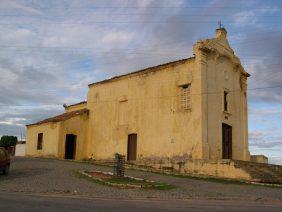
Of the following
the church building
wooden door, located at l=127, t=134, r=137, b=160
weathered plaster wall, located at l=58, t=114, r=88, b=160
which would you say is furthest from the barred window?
weathered plaster wall, located at l=58, t=114, r=88, b=160

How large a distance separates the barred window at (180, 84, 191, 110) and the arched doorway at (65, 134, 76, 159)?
10.4 metres

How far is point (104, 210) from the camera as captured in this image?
9.69 meters

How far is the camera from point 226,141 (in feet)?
95.3

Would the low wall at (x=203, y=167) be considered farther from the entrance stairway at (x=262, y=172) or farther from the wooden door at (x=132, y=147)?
the wooden door at (x=132, y=147)

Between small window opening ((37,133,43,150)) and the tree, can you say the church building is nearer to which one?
small window opening ((37,133,43,150))

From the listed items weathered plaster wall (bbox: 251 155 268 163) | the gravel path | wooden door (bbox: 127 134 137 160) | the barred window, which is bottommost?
the gravel path

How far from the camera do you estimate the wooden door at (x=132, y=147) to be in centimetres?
3033

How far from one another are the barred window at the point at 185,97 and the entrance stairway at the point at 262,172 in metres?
5.17

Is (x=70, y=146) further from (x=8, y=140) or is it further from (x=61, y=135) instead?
(x=8, y=140)

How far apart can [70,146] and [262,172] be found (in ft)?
52.5

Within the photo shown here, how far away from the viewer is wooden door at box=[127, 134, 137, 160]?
30.3m

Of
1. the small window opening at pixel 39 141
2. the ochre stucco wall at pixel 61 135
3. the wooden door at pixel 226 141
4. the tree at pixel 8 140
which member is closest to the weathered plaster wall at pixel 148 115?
the ochre stucco wall at pixel 61 135

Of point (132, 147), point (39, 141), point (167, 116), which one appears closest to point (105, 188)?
point (167, 116)

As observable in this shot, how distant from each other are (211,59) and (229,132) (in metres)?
5.28
